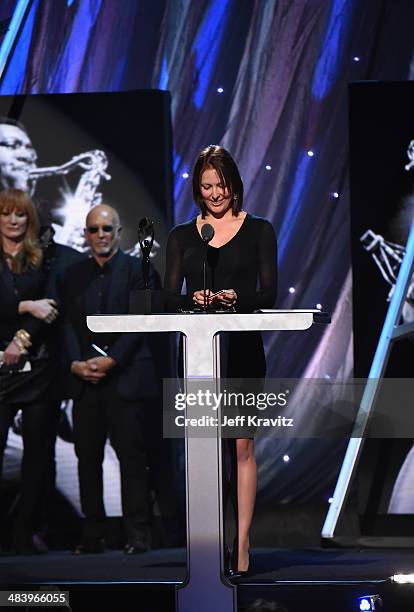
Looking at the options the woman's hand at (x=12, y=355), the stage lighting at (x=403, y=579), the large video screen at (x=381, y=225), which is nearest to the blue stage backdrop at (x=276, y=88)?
the large video screen at (x=381, y=225)

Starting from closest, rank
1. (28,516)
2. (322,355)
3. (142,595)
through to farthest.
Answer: (142,595), (28,516), (322,355)

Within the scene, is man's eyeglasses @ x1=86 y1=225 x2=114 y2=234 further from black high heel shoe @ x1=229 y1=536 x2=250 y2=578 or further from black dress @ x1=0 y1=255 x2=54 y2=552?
black high heel shoe @ x1=229 y1=536 x2=250 y2=578

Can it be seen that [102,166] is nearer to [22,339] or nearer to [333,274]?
[22,339]

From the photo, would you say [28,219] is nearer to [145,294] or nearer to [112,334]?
[112,334]

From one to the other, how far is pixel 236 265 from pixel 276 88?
1.93 meters

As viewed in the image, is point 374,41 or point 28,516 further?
point 374,41

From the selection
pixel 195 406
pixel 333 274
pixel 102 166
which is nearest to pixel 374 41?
pixel 333 274

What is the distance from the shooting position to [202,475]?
2881mm

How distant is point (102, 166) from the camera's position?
5184mm

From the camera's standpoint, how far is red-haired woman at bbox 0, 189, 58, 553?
15.9ft

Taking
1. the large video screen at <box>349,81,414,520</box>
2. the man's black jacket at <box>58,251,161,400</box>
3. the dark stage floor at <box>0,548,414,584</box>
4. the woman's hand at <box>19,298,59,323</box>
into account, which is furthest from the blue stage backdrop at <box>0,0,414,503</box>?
the woman's hand at <box>19,298,59,323</box>

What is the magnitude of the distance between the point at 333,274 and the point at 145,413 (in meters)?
1.16

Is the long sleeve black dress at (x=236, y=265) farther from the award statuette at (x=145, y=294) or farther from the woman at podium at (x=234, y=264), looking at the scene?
the award statuette at (x=145, y=294)

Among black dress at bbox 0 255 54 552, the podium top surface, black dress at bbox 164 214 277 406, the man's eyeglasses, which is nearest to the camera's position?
the podium top surface
